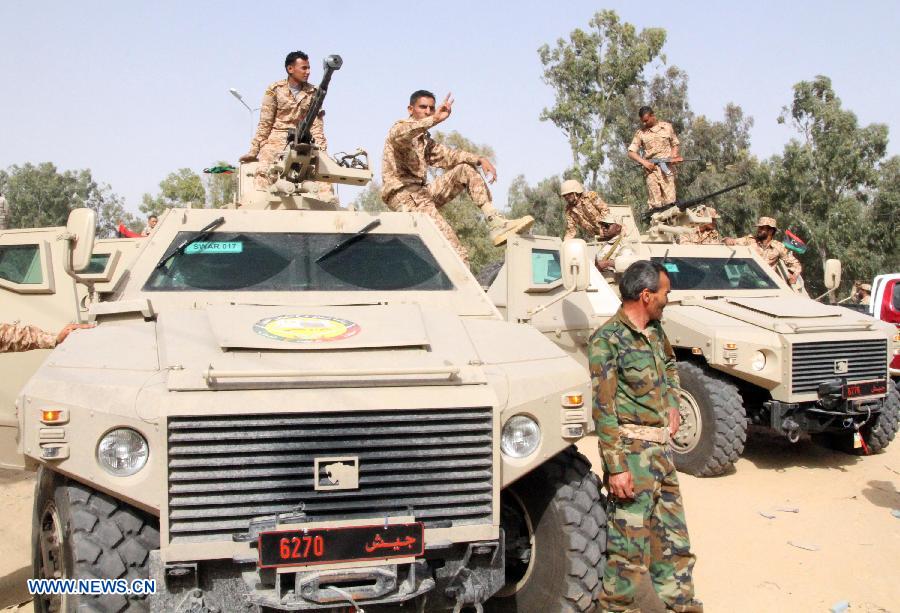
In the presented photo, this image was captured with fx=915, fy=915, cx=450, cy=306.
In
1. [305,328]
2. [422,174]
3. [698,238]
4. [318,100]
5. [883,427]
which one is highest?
[318,100]

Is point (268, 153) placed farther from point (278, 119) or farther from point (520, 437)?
point (520, 437)

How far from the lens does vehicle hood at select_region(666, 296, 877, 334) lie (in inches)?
292

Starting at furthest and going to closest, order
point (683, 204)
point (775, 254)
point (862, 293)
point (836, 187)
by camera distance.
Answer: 1. point (836, 187)
2. point (862, 293)
3. point (683, 204)
4. point (775, 254)

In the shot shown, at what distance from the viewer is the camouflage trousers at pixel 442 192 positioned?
6.68 meters

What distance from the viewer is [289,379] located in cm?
325

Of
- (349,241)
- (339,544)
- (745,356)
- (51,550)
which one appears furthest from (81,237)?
(745,356)

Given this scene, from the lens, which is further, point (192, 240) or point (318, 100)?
point (318, 100)

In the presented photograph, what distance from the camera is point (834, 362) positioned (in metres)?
7.35

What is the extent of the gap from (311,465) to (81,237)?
2013 millimetres

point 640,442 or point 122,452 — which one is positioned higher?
point 122,452

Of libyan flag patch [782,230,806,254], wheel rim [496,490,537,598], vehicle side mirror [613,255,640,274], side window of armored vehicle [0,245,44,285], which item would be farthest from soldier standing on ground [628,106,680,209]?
wheel rim [496,490,537,598]

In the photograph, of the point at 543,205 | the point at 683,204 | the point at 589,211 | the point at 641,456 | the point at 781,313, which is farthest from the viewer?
the point at 543,205

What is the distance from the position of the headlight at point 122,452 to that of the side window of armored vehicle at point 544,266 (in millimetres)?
4913

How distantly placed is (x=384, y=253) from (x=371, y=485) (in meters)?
1.99
